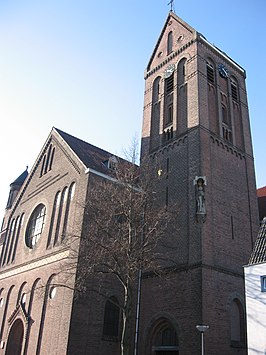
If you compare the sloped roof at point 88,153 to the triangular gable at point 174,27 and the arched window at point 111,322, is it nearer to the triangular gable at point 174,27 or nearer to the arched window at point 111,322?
the arched window at point 111,322

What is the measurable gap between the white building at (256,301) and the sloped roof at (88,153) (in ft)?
35.8

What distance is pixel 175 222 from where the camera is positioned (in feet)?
72.4

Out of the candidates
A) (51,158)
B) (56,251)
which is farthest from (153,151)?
(56,251)

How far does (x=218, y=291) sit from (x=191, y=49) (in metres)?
16.6

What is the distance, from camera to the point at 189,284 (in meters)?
19.3

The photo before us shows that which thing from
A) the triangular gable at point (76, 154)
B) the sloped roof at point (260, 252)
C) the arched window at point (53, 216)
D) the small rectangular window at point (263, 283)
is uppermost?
the triangular gable at point (76, 154)

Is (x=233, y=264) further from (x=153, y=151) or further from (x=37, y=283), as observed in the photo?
(x=37, y=283)

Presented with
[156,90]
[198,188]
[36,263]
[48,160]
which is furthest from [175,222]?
[156,90]

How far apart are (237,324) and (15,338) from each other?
513 inches

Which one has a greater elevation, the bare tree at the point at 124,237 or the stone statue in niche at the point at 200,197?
the stone statue in niche at the point at 200,197

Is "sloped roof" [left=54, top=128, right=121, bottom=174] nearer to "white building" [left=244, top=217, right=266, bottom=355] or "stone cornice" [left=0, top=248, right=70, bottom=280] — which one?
"stone cornice" [left=0, top=248, right=70, bottom=280]

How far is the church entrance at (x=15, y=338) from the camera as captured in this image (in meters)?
23.5

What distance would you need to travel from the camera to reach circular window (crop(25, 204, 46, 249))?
26141mm

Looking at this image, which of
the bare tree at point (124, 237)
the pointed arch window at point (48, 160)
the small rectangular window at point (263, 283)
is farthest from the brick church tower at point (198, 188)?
the pointed arch window at point (48, 160)
